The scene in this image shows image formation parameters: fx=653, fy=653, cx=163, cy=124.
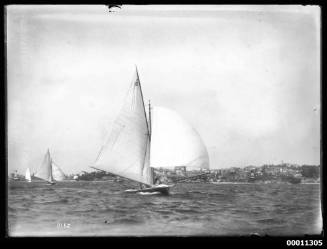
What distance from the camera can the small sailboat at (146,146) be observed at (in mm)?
18461

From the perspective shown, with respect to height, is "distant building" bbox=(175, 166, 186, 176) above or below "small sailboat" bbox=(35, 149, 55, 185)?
Result: below

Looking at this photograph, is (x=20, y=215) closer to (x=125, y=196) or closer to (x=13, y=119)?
(x=13, y=119)

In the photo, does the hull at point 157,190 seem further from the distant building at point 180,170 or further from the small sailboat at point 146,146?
the distant building at point 180,170

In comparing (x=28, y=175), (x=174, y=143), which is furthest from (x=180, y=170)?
(x=28, y=175)

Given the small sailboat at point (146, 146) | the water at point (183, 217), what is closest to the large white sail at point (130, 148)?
the small sailboat at point (146, 146)

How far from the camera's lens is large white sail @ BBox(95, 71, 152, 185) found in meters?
19.8

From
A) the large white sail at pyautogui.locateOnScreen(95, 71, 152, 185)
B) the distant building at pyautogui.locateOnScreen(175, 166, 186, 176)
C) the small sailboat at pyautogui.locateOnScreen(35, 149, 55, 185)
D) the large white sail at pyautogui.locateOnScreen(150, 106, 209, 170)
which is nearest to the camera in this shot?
the small sailboat at pyautogui.locateOnScreen(35, 149, 55, 185)

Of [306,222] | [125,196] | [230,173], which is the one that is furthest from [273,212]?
[125,196]

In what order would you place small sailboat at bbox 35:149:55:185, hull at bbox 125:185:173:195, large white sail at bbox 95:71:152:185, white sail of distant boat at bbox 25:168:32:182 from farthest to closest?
hull at bbox 125:185:173:195 < large white sail at bbox 95:71:152:185 < small sailboat at bbox 35:149:55:185 < white sail of distant boat at bbox 25:168:32:182

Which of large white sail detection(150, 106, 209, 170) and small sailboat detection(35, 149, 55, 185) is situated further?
large white sail detection(150, 106, 209, 170)

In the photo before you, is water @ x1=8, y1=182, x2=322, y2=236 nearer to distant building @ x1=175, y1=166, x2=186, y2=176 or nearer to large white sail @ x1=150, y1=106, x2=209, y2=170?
large white sail @ x1=150, y1=106, x2=209, y2=170

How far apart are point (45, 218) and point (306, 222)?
6.56 metres
